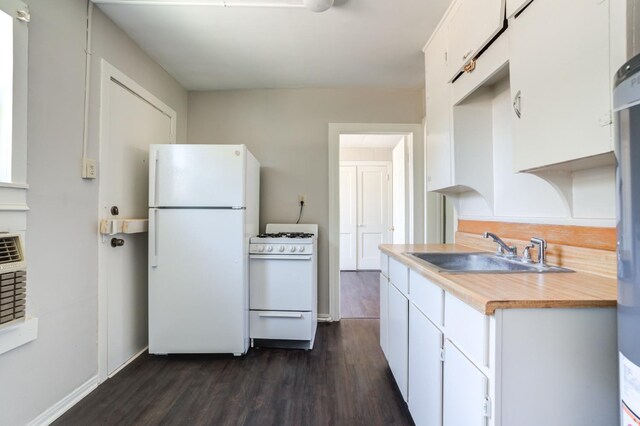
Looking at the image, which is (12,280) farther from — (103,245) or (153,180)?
(153,180)

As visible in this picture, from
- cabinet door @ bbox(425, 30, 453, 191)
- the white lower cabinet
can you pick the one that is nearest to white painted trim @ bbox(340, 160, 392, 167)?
cabinet door @ bbox(425, 30, 453, 191)

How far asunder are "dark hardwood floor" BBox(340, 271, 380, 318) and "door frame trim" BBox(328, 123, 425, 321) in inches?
16.0

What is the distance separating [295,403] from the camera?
1.62 meters

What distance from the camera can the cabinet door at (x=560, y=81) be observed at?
2.72ft

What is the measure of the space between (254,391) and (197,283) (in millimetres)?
852

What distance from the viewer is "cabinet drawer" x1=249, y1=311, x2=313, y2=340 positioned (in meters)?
2.24

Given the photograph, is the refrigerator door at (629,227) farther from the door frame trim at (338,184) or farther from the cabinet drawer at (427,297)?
→ the door frame trim at (338,184)

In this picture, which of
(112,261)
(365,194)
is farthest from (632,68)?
(365,194)

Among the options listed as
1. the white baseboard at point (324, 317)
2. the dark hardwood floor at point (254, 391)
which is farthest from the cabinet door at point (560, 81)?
the white baseboard at point (324, 317)

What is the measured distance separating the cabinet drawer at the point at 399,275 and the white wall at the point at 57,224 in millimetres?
1882

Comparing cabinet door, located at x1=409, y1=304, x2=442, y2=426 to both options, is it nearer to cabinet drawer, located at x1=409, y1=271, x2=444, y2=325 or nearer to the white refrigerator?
cabinet drawer, located at x1=409, y1=271, x2=444, y2=325

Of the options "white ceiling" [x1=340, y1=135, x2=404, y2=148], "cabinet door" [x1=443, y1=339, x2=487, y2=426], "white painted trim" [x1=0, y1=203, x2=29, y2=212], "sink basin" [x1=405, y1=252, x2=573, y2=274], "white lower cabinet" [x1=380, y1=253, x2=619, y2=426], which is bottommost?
"cabinet door" [x1=443, y1=339, x2=487, y2=426]

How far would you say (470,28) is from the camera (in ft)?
4.94

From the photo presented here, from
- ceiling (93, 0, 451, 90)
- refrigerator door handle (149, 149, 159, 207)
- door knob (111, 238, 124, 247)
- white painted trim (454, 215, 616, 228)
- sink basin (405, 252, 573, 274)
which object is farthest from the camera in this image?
refrigerator door handle (149, 149, 159, 207)
